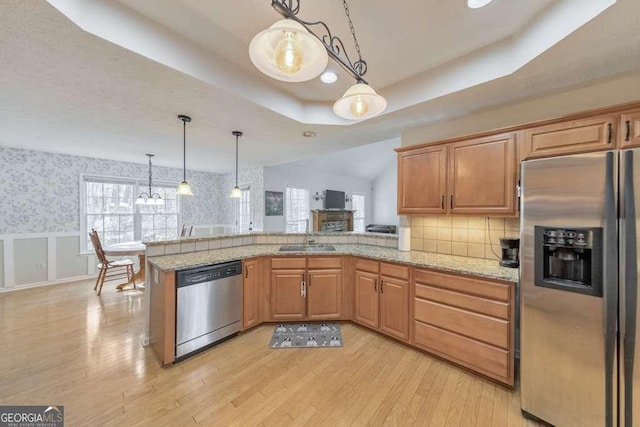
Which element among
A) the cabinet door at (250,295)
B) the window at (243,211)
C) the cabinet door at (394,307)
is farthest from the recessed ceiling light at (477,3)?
the window at (243,211)

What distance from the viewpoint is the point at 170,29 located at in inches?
67.4

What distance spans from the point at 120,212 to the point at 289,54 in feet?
20.2

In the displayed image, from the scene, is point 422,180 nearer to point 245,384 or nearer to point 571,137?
point 571,137

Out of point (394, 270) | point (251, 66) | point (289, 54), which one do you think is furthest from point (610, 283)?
point (251, 66)

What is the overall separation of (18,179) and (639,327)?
7625 millimetres

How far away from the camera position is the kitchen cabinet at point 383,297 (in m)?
2.38

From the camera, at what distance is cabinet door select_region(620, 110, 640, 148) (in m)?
1.52

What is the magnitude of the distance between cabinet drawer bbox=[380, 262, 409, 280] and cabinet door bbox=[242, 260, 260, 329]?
1.44 metres

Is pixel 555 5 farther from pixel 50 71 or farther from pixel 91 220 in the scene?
pixel 91 220

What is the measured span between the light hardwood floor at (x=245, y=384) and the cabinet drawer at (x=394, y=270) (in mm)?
721

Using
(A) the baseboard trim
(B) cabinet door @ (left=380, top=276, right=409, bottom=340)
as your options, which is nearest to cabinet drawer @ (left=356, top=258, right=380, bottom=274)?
(B) cabinet door @ (left=380, top=276, right=409, bottom=340)

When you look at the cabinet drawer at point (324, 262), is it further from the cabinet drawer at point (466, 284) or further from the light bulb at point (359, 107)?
the light bulb at point (359, 107)

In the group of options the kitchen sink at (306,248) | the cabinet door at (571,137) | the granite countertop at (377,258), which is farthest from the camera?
the kitchen sink at (306,248)

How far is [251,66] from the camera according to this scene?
7.02 feet
